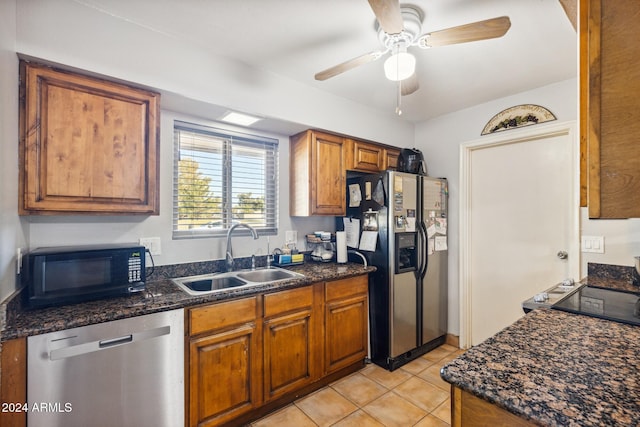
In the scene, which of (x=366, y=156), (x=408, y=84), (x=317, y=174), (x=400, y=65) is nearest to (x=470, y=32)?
(x=400, y=65)

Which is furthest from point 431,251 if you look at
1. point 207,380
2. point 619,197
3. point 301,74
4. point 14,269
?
point 14,269

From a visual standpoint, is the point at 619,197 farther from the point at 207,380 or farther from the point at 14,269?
the point at 14,269

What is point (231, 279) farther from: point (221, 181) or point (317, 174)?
Result: point (317, 174)

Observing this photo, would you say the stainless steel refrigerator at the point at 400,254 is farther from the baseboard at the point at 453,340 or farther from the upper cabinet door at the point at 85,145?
the upper cabinet door at the point at 85,145

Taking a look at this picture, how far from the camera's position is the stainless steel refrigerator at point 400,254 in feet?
8.27

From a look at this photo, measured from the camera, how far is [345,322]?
93.6 inches

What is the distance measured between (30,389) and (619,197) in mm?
2042

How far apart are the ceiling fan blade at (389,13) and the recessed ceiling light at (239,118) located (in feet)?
3.92

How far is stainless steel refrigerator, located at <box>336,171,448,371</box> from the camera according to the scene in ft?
8.27

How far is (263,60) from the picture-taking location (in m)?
2.07

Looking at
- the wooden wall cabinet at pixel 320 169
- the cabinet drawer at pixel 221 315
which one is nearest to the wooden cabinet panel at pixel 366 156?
the wooden wall cabinet at pixel 320 169

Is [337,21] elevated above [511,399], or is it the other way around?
[337,21]

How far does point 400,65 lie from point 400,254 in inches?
63.2

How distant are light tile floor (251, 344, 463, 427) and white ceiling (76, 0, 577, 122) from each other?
2407 millimetres
